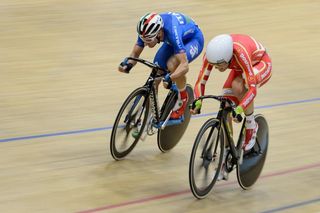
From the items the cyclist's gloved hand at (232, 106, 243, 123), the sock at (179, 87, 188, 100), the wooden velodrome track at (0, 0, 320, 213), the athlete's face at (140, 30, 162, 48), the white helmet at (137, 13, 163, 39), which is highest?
the white helmet at (137, 13, 163, 39)

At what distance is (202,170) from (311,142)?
167cm

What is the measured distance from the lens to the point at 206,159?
14.7ft

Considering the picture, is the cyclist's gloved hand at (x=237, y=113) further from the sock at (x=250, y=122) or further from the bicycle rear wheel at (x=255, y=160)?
the bicycle rear wheel at (x=255, y=160)

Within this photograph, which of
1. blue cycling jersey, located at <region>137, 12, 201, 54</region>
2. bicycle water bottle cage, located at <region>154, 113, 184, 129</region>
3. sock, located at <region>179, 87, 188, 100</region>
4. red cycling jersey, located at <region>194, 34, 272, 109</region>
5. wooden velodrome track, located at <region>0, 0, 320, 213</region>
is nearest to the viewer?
red cycling jersey, located at <region>194, 34, 272, 109</region>

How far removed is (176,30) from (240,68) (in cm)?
66

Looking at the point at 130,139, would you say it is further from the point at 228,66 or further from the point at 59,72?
the point at 59,72

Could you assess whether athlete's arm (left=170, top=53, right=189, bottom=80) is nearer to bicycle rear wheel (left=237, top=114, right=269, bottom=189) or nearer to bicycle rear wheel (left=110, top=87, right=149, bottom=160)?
bicycle rear wheel (left=110, top=87, right=149, bottom=160)

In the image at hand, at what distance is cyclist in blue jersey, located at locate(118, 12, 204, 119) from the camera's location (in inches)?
187

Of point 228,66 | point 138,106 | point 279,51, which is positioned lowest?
point 279,51

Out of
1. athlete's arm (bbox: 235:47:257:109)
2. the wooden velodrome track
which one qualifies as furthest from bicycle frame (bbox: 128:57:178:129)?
athlete's arm (bbox: 235:47:257:109)

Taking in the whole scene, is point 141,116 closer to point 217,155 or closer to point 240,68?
point 217,155

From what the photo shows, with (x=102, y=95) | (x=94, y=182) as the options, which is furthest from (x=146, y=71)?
(x=94, y=182)

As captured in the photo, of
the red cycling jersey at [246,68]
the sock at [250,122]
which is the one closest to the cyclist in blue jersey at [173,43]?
the red cycling jersey at [246,68]

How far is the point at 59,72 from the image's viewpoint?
7.18 m
